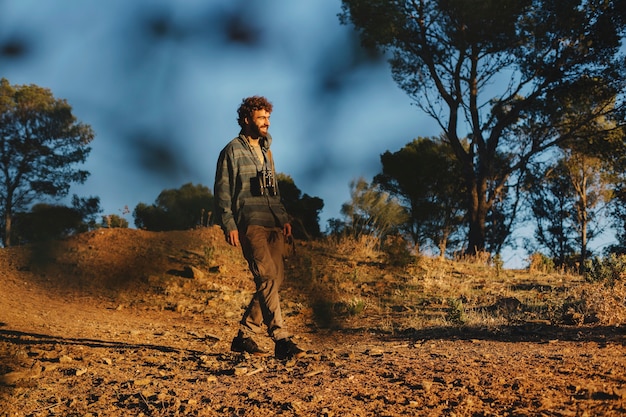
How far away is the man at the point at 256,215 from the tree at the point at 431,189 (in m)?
20.4

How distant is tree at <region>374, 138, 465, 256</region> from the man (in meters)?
20.4

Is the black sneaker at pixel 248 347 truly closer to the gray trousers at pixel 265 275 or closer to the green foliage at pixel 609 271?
the gray trousers at pixel 265 275

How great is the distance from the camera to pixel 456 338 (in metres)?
6.15

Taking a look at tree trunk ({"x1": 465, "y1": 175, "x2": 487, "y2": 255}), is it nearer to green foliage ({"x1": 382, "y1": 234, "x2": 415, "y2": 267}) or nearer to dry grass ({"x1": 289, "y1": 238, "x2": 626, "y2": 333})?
dry grass ({"x1": 289, "y1": 238, "x2": 626, "y2": 333})

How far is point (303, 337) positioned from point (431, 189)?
19.5 m

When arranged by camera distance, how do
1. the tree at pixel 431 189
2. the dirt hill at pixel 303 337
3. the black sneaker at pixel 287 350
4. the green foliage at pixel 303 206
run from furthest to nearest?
the tree at pixel 431 189, the green foliage at pixel 303 206, the black sneaker at pixel 287 350, the dirt hill at pixel 303 337

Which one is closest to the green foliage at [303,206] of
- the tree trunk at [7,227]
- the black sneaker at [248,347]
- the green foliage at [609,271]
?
the tree trunk at [7,227]

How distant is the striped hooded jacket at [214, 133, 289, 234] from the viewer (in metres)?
4.96

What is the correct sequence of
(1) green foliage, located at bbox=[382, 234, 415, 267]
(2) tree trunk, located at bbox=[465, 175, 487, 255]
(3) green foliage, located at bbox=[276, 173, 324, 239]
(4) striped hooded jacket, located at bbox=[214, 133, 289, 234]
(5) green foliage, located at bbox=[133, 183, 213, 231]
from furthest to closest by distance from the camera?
(3) green foliage, located at bbox=[276, 173, 324, 239] → (2) tree trunk, located at bbox=[465, 175, 487, 255] → (5) green foliage, located at bbox=[133, 183, 213, 231] → (1) green foliage, located at bbox=[382, 234, 415, 267] → (4) striped hooded jacket, located at bbox=[214, 133, 289, 234]

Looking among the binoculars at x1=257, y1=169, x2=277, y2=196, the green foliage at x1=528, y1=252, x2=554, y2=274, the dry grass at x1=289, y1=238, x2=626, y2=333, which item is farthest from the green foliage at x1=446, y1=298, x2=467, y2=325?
the green foliage at x1=528, y1=252, x2=554, y2=274

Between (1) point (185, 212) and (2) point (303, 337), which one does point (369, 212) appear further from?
Answer: (2) point (303, 337)

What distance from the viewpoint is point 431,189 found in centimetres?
2589

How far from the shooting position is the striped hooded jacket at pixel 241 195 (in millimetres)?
4965

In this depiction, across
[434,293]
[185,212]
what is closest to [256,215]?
[434,293]
